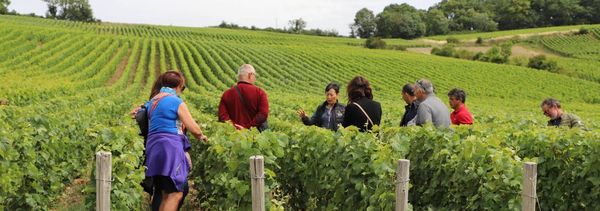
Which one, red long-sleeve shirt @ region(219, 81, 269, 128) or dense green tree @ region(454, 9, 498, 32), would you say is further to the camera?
dense green tree @ region(454, 9, 498, 32)

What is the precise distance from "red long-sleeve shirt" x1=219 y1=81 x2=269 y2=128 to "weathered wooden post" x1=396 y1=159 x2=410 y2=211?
3.41m

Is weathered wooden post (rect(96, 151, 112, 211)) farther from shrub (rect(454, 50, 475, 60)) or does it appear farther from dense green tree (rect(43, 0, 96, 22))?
dense green tree (rect(43, 0, 96, 22))

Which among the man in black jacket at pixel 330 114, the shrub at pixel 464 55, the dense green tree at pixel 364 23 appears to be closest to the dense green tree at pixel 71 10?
the dense green tree at pixel 364 23

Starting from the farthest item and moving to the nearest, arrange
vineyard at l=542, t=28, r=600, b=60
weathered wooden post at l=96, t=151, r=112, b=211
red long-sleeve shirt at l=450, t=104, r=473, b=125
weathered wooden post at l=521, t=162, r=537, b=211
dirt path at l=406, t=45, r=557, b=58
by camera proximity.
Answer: dirt path at l=406, t=45, r=557, b=58, vineyard at l=542, t=28, r=600, b=60, red long-sleeve shirt at l=450, t=104, r=473, b=125, weathered wooden post at l=96, t=151, r=112, b=211, weathered wooden post at l=521, t=162, r=537, b=211

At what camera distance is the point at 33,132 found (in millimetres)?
8367

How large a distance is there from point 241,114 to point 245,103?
0.52ft

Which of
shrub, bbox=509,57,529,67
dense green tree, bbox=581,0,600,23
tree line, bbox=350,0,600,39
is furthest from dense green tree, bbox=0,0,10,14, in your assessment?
dense green tree, bbox=581,0,600,23

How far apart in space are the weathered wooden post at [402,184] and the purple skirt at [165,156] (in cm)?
217

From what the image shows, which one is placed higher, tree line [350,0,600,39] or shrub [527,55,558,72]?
tree line [350,0,600,39]

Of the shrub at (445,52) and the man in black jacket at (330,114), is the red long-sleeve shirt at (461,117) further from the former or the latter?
the shrub at (445,52)

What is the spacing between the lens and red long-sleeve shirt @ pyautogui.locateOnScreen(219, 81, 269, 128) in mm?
8070

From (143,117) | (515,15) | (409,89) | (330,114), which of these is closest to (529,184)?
(409,89)

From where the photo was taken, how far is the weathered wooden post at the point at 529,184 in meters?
4.52

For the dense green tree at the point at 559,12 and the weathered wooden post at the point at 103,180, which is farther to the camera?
the dense green tree at the point at 559,12
